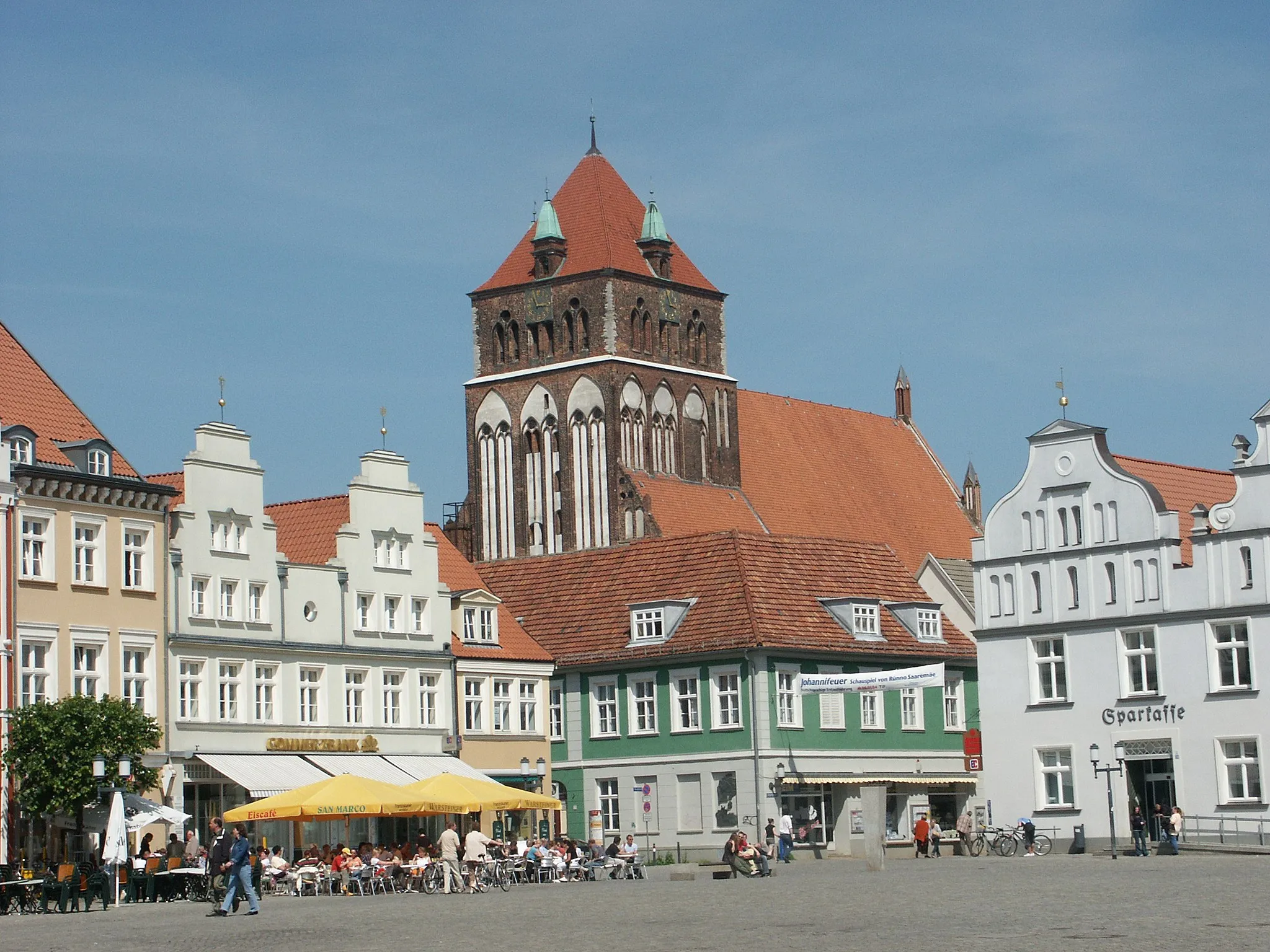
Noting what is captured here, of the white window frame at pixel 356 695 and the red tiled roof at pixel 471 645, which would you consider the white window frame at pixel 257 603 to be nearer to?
the white window frame at pixel 356 695

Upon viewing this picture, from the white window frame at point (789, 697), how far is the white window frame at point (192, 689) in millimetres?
15750

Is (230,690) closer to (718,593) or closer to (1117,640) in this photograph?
(718,593)

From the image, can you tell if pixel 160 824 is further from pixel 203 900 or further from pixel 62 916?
pixel 62 916

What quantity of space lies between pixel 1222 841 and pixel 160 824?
79.6 ft

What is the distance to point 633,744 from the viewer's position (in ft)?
216

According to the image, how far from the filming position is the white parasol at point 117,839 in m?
41.4

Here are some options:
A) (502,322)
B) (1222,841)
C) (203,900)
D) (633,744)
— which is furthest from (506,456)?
(203,900)

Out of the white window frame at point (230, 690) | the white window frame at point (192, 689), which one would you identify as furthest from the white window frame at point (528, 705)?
the white window frame at point (192, 689)

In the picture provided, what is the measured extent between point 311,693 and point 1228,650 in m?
22.1

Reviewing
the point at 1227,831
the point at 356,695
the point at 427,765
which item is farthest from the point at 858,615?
the point at 356,695

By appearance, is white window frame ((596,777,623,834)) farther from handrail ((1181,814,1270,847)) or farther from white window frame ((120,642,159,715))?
handrail ((1181,814,1270,847))

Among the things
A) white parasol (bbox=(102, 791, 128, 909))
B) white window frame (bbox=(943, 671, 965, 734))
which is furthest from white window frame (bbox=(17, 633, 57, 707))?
white window frame (bbox=(943, 671, 965, 734))

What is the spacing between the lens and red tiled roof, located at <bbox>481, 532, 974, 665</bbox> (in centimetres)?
6469

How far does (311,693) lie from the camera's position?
2325 inches
